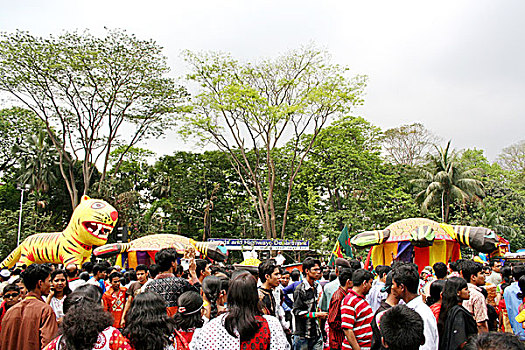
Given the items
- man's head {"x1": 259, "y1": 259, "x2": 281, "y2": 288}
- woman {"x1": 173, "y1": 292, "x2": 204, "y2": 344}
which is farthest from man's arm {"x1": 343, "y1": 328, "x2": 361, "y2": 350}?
woman {"x1": 173, "y1": 292, "x2": 204, "y2": 344}

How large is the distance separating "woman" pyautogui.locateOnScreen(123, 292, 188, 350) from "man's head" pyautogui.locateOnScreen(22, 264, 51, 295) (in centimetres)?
155

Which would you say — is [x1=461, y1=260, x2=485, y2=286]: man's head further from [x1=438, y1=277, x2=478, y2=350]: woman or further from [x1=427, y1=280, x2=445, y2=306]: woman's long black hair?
[x1=438, y1=277, x2=478, y2=350]: woman

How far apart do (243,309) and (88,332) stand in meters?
1.01

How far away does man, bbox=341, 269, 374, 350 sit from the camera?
13.8 ft

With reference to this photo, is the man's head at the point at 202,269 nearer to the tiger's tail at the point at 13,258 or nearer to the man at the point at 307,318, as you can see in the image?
the man at the point at 307,318

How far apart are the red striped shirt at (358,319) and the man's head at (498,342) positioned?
227cm

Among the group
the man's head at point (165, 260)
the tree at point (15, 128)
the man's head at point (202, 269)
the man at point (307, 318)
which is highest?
the tree at point (15, 128)

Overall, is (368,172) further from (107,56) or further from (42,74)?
(42,74)

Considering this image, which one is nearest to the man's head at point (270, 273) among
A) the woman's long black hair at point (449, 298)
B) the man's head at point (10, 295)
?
the woman's long black hair at point (449, 298)

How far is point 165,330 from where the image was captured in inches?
117

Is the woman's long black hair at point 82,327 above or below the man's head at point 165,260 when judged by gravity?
below

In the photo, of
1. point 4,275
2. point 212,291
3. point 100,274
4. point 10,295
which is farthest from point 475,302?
point 4,275

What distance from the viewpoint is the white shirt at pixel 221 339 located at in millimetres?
3025

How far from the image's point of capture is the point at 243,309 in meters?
3.11
